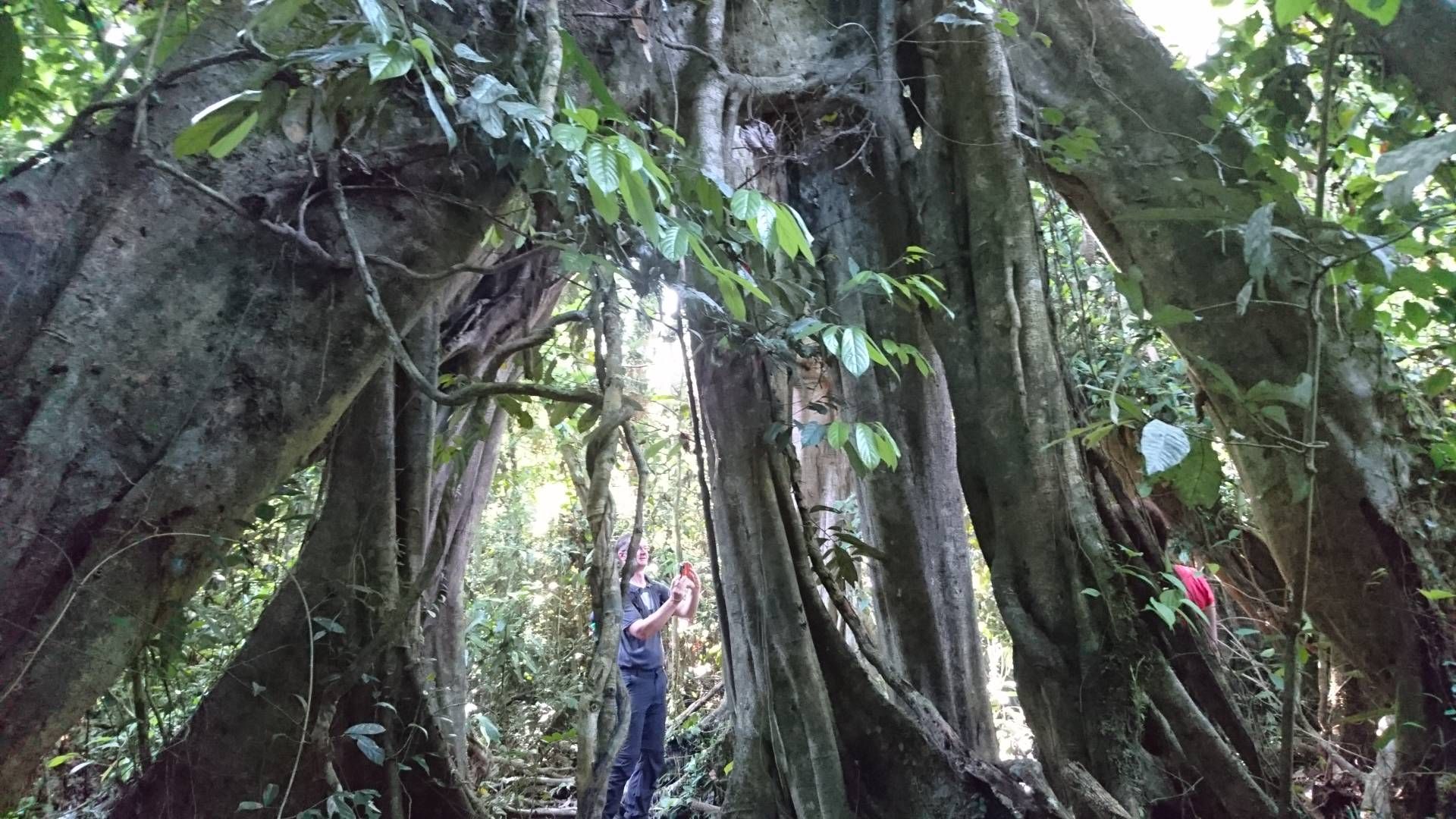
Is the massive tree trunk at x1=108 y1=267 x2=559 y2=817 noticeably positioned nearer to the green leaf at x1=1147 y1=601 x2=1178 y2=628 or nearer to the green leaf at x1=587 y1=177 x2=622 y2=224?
the green leaf at x1=587 y1=177 x2=622 y2=224

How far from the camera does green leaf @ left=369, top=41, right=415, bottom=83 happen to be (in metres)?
1.28

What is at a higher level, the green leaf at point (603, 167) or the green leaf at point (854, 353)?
the green leaf at point (603, 167)

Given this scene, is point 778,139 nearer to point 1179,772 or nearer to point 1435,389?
point 1435,389

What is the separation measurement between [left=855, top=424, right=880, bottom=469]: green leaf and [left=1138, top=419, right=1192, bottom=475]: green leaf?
34.4 inches

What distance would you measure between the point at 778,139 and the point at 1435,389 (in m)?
2.49

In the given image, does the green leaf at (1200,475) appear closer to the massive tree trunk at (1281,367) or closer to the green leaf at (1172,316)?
the green leaf at (1172,316)

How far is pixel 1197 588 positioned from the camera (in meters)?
3.04

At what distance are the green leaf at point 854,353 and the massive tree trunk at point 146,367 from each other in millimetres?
1160

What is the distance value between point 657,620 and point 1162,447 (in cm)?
287

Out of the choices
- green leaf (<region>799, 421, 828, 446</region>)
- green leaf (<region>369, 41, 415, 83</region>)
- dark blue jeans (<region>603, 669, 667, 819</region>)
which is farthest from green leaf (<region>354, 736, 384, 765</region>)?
dark blue jeans (<region>603, 669, 667, 819</region>)

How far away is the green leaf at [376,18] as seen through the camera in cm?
128

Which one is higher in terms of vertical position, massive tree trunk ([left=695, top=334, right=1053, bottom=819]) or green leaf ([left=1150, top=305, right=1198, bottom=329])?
green leaf ([left=1150, top=305, right=1198, bottom=329])

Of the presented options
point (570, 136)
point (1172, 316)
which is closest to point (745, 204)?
point (570, 136)

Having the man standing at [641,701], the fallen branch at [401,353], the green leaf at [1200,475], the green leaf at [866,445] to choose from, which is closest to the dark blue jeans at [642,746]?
the man standing at [641,701]
